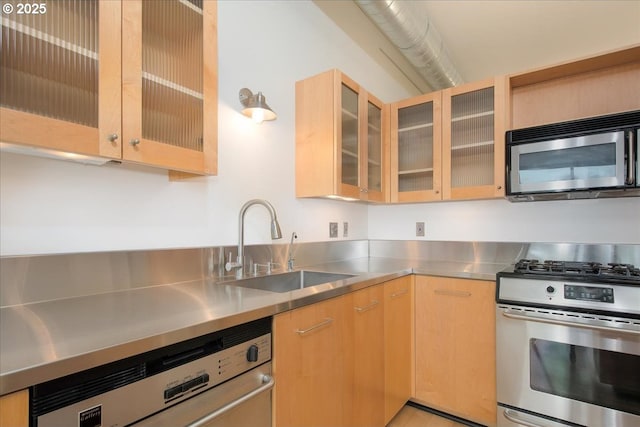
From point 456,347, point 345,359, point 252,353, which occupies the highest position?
point 252,353

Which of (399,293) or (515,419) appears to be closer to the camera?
(515,419)

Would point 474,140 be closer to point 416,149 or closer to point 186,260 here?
point 416,149

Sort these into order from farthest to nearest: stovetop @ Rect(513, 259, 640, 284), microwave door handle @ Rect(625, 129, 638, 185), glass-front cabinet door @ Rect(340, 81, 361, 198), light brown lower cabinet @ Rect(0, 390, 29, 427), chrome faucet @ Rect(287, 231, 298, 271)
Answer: glass-front cabinet door @ Rect(340, 81, 361, 198) → chrome faucet @ Rect(287, 231, 298, 271) → microwave door handle @ Rect(625, 129, 638, 185) → stovetop @ Rect(513, 259, 640, 284) → light brown lower cabinet @ Rect(0, 390, 29, 427)

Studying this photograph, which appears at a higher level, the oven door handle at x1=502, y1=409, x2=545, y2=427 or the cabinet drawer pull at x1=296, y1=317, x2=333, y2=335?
the cabinet drawer pull at x1=296, y1=317, x2=333, y2=335

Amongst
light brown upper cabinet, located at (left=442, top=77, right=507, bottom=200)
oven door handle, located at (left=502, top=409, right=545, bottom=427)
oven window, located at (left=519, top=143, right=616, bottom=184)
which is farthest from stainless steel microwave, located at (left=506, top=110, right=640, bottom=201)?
oven door handle, located at (left=502, top=409, right=545, bottom=427)

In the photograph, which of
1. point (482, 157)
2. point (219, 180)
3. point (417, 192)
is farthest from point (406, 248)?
point (219, 180)

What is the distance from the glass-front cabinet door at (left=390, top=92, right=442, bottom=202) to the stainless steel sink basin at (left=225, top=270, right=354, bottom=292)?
99 centimetres

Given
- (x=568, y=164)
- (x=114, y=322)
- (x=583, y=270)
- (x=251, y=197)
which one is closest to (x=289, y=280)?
(x=251, y=197)

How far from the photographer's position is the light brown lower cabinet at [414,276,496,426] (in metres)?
1.79

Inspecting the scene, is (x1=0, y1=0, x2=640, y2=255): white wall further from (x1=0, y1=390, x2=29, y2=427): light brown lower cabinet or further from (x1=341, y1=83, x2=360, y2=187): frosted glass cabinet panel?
(x1=0, y1=390, x2=29, y2=427): light brown lower cabinet

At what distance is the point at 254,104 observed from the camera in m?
1.59

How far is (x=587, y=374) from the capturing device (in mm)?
1494

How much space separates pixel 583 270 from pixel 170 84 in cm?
214

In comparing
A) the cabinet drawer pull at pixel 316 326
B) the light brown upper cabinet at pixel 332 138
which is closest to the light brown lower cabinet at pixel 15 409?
the cabinet drawer pull at pixel 316 326
